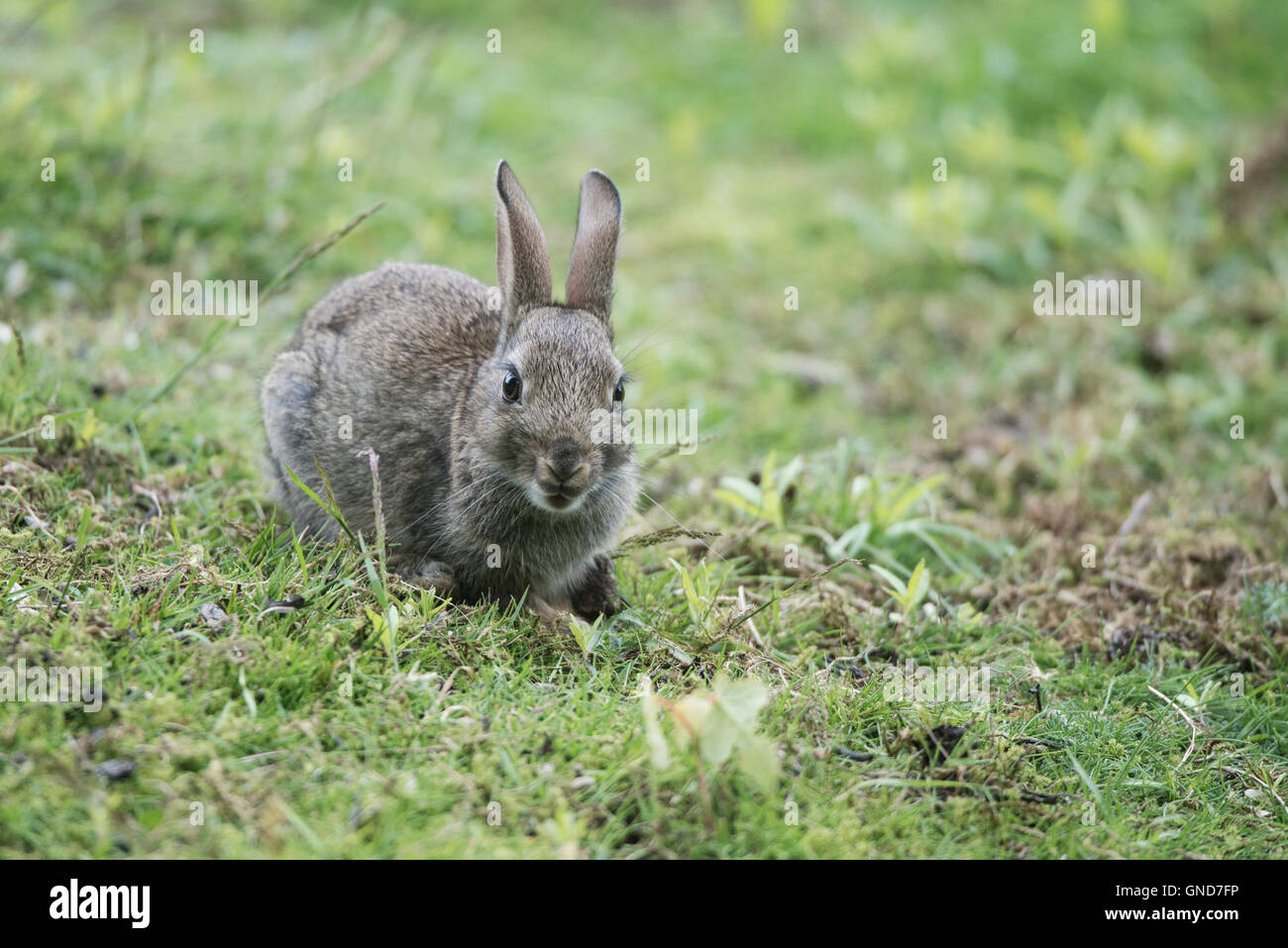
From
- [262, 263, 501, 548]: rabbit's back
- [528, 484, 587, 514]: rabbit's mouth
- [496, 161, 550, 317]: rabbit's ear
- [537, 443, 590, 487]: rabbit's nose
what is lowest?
[528, 484, 587, 514]: rabbit's mouth

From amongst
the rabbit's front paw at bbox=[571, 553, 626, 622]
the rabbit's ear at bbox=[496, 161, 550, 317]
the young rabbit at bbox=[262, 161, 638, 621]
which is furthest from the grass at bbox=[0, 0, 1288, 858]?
the rabbit's ear at bbox=[496, 161, 550, 317]

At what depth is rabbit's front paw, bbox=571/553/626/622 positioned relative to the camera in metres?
5.20

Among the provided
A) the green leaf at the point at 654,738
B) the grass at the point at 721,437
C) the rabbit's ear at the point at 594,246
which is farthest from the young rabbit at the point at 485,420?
the green leaf at the point at 654,738

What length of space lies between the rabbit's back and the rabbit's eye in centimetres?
43

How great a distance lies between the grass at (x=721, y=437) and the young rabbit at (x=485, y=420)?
0.34m

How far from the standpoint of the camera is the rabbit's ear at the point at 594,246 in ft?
17.6

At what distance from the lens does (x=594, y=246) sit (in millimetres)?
5363

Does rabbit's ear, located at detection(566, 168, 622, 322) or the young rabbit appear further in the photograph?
rabbit's ear, located at detection(566, 168, 622, 322)

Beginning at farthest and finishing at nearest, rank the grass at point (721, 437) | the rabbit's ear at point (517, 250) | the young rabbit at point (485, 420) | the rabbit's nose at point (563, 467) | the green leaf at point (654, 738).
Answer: the rabbit's ear at point (517, 250) → the young rabbit at point (485, 420) → the rabbit's nose at point (563, 467) → the grass at point (721, 437) → the green leaf at point (654, 738)

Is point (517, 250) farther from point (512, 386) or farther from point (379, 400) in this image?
point (379, 400)

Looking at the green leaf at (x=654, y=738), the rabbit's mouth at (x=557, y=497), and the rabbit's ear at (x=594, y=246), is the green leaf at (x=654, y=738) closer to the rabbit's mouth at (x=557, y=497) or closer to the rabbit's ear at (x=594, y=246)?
the rabbit's mouth at (x=557, y=497)

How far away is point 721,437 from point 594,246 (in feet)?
7.45

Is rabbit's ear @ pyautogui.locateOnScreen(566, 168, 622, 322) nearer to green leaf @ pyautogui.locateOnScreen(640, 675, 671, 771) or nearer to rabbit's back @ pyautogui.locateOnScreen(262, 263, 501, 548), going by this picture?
rabbit's back @ pyautogui.locateOnScreen(262, 263, 501, 548)

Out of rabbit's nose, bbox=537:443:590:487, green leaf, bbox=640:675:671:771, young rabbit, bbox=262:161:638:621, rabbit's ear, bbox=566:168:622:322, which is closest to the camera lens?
green leaf, bbox=640:675:671:771
